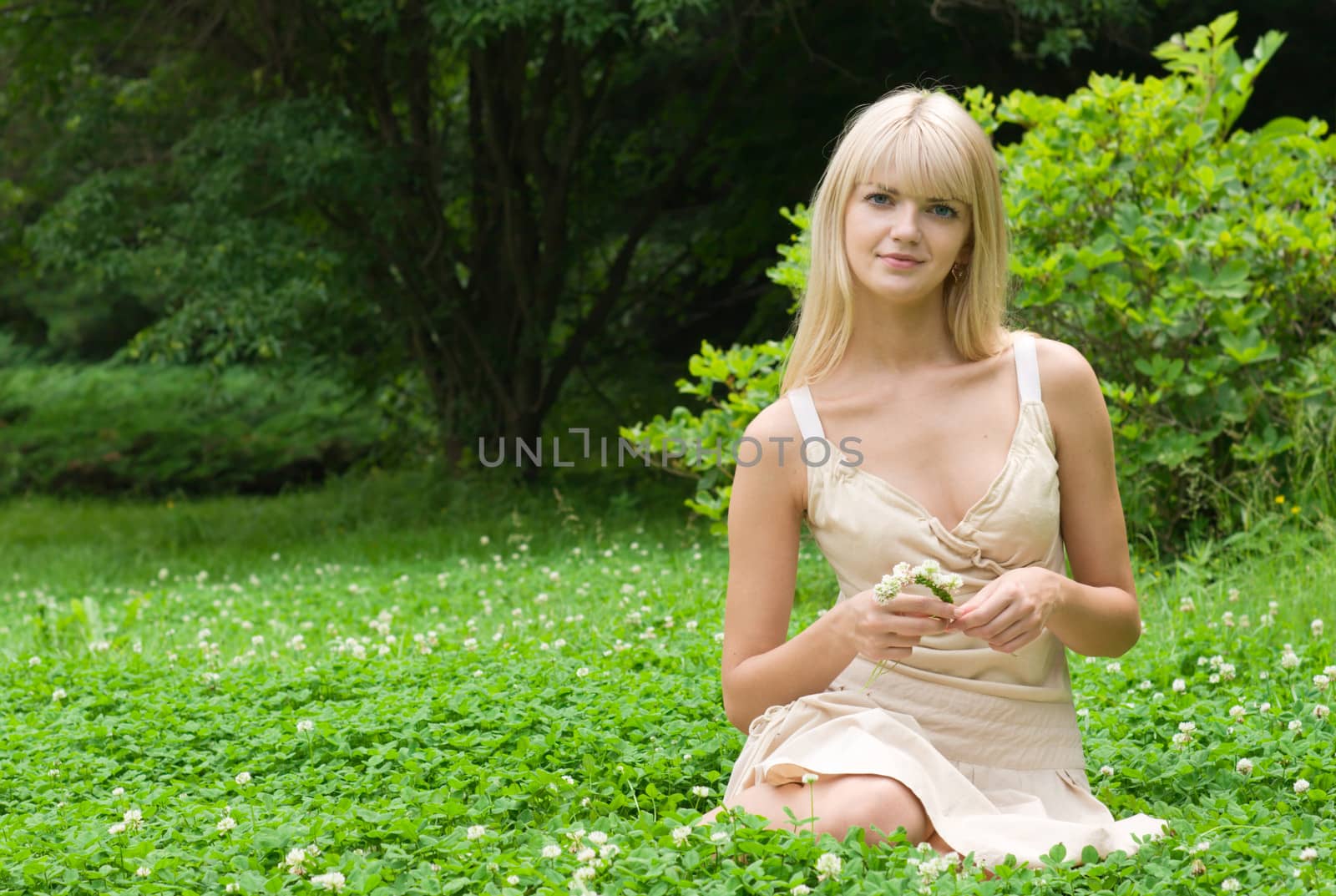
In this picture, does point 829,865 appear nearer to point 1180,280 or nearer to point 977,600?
point 977,600

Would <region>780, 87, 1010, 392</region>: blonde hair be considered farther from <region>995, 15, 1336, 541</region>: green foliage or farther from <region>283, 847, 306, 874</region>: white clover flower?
<region>995, 15, 1336, 541</region>: green foliage

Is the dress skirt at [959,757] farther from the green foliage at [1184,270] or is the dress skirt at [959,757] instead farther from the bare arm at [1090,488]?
the green foliage at [1184,270]

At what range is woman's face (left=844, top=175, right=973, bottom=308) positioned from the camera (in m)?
2.74

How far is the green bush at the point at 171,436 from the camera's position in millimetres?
17328

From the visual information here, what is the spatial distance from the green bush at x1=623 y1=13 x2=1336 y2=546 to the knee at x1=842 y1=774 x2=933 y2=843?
3.47 meters

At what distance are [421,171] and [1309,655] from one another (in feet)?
30.1

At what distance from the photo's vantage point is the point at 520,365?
12469 millimetres

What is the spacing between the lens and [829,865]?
7.95ft

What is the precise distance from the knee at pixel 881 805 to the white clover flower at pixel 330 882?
0.97m

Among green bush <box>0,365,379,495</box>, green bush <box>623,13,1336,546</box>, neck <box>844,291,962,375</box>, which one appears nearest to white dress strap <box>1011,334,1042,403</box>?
neck <box>844,291,962,375</box>

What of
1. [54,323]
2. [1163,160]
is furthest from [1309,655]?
[54,323]

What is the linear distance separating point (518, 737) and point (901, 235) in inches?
72.4

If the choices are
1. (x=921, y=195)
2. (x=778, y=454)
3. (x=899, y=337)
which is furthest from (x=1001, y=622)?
(x=921, y=195)

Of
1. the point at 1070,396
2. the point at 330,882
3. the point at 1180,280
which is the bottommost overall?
the point at 330,882
